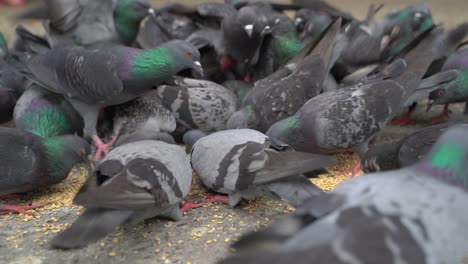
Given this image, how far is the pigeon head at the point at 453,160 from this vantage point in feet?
5.85

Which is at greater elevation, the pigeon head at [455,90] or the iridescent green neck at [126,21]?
the iridescent green neck at [126,21]

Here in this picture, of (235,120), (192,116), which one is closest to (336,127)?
(235,120)

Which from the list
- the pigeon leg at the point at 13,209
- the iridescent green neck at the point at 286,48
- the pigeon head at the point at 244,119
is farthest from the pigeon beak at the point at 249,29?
the pigeon leg at the point at 13,209

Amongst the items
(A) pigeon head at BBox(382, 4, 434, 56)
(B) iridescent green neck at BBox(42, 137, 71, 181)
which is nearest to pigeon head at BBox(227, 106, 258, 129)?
(B) iridescent green neck at BBox(42, 137, 71, 181)

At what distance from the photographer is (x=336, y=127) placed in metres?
2.99

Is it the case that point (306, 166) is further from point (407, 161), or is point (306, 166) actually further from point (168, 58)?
point (168, 58)

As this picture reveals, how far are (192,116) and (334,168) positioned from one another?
1135 mm

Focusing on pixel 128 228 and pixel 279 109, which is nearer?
pixel 128 228

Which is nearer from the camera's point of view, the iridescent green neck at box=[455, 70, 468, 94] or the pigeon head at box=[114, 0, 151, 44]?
the iridescent green neck at box=[455, 70, 468, 94]

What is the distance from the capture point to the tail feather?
75.7 inches

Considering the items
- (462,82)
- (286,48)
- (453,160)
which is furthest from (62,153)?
(462,82)

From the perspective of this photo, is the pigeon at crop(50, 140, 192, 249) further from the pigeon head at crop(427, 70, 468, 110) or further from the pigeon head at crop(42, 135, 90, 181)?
the pigeon head at crop(427, 70, 468, 110)

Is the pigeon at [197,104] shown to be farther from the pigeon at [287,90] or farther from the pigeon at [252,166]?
the pigeon at [252,166]

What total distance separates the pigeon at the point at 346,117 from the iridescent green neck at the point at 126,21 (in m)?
1.93
